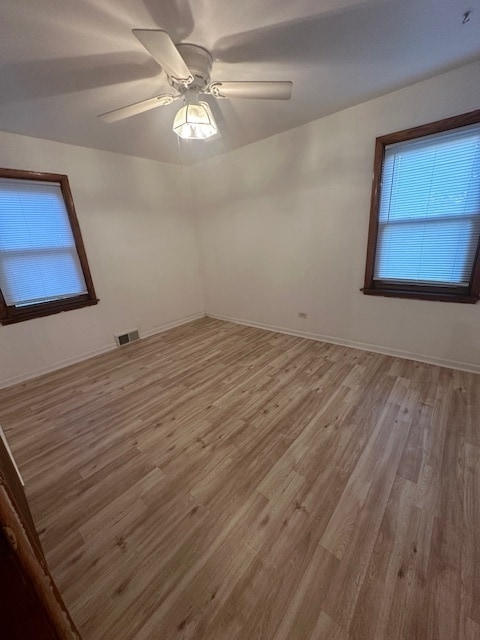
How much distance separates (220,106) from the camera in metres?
2.20

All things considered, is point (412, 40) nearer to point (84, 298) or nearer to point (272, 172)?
point (272, 172)

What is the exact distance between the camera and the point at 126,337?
3557 millimetres

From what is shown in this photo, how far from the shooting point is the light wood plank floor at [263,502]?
96 centimetres

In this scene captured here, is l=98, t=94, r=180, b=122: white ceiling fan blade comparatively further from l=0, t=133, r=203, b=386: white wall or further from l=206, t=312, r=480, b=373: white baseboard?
l=206, t=312, r=480, b=373: white baseboard

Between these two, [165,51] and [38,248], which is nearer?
[165,51]

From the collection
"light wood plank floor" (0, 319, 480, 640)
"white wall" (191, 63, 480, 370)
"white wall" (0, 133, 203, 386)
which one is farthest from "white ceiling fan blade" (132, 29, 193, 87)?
"light wood plank floor" (0, 319, 480, 640)

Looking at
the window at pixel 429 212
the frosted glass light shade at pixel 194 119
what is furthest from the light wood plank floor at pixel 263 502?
the frosted glass light shade at pixel 194 119

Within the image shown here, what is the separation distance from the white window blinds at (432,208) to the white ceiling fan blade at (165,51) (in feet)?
6.50

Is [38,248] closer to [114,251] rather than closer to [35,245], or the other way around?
[35,245]

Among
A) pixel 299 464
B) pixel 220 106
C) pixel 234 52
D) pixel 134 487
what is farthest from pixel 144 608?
pixel 220 106

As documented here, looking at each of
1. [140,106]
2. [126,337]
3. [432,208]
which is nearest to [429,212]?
[432,208]

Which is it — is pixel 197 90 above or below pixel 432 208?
above

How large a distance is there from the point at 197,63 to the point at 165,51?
1.58 feet

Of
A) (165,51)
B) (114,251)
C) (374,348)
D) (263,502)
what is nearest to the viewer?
(165,51)
